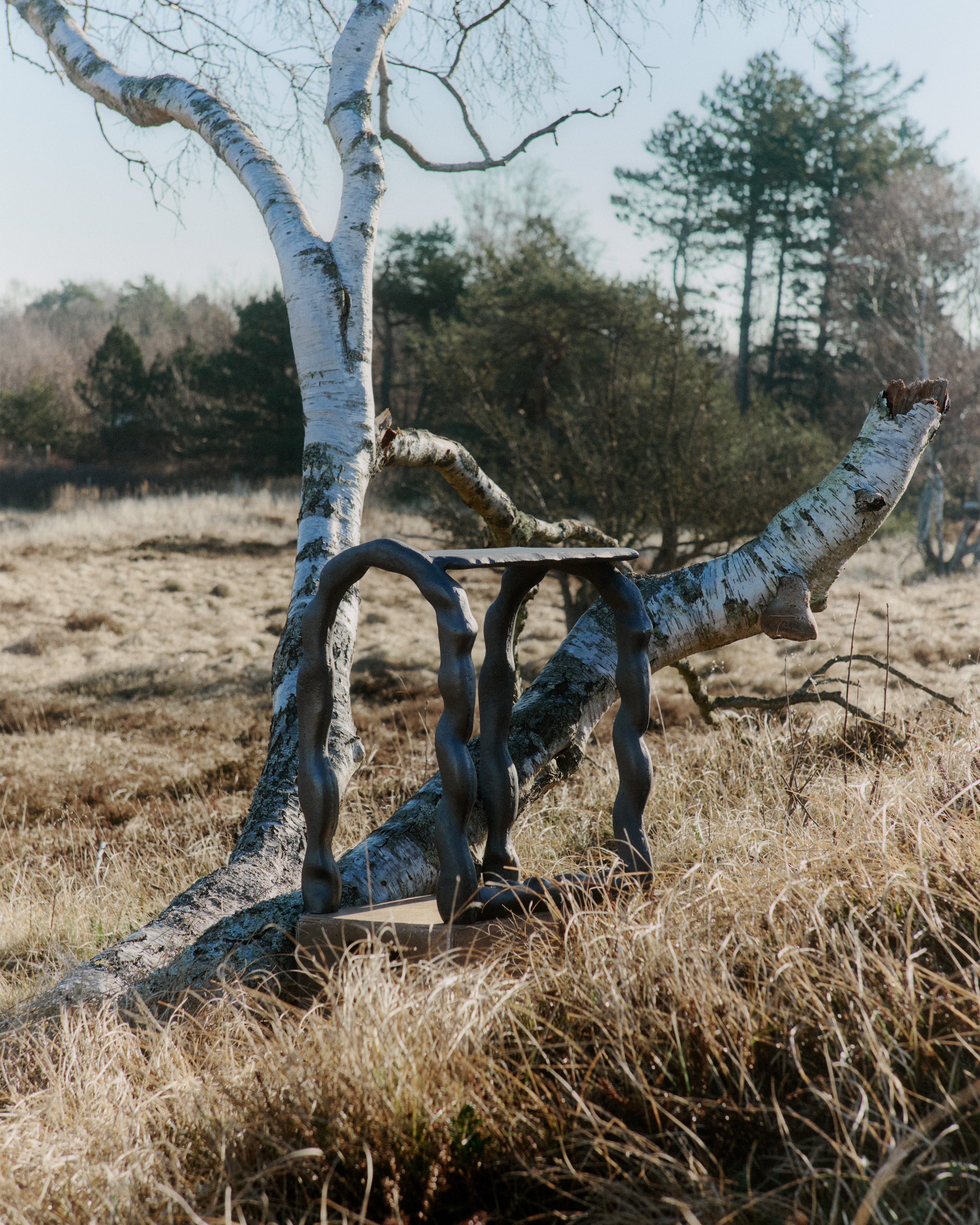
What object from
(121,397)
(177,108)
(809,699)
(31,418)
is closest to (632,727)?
(809,699)

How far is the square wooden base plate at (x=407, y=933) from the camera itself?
1935 mm

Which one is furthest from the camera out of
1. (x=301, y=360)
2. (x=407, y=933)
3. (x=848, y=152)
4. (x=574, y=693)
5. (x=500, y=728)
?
(x=848, y=152)

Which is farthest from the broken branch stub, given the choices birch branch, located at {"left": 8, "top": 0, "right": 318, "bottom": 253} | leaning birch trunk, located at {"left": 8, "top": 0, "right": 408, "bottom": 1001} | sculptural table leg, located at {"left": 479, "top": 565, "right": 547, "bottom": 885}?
birch branch, located at {"left": 8, "top": 0, "right": 318, "bottom": 253}

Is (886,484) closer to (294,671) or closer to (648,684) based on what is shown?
(648,684)

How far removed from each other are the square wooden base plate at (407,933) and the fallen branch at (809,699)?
1733mm

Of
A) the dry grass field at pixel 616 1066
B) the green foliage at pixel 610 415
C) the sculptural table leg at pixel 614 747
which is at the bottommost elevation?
the dry grass field at pixel 616 1066

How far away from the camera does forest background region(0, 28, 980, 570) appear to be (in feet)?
34.5

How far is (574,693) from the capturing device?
10.00ft

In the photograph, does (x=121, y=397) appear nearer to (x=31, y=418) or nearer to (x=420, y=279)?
(x=31, y=418)

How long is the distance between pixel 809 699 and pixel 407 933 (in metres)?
2.64

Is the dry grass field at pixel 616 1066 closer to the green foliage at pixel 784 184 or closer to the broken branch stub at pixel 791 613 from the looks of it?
the broken branch stub at pixel 791 613

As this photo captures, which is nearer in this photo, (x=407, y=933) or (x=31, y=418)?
(x=407, y=933)

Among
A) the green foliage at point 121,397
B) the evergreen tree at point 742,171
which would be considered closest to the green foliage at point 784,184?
the evergreen tree at point 742,171

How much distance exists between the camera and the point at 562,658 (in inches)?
125
